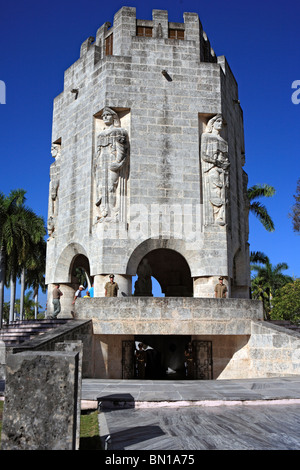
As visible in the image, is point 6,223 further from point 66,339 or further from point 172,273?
point 66,339

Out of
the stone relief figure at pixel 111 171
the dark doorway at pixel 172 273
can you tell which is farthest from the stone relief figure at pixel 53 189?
the dark doorway at pixel 172 273

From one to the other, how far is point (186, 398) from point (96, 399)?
1427 millimetres

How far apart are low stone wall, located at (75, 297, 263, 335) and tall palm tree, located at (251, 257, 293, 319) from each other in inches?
1262

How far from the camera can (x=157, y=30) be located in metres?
18.7

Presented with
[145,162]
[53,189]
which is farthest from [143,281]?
[145,162]

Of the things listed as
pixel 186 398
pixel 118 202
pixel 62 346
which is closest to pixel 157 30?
pixel 118 202

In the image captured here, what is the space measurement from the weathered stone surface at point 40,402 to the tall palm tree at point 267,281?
42.1 meters

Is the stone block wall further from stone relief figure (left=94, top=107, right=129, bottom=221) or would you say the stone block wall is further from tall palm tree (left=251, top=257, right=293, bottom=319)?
tall palm tree (left=251, top=257, right=293, bottom=319)

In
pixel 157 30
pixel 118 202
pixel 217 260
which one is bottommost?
pixel 217 260

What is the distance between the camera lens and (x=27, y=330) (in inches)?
558

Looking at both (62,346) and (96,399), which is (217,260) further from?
(96,399)

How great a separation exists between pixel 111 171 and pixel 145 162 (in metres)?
1.39

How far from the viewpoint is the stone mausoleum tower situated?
55.5 ft
